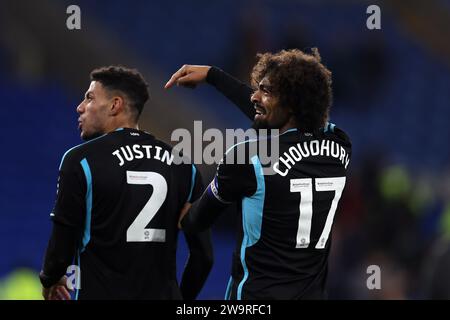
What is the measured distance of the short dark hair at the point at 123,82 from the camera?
4.35 meters

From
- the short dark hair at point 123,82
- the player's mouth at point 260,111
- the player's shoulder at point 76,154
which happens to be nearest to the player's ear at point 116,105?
the short dark hair at point 123,82

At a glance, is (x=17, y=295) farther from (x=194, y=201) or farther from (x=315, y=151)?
(x=315, y=151)

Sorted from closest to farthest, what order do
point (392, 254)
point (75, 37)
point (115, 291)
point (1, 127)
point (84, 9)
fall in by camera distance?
point (115, 291)
point (392, 254)
point (1, 127)
point (75, 37)
point (84, 9)

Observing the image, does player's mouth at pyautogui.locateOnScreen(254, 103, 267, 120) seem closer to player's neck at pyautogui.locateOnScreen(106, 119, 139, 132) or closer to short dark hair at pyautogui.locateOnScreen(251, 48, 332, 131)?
short dark hair at pyautogui.locateOnScreen(251, 48, 332, 131)

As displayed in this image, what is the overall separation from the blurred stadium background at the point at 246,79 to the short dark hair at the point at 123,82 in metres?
4.30

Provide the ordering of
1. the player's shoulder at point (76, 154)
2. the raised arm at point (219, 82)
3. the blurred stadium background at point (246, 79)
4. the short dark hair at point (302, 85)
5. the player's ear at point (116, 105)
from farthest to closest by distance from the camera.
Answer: the blurred stadium background at point (246, 79), the raised arm at point (219, 82), the player's ear at point (116, 105), the player's shoulder at point (76, 154), the short dark hair at point (302, 85)

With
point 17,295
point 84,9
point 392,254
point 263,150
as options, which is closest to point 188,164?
point 263,150

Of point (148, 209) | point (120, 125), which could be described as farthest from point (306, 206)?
point (120, 125)

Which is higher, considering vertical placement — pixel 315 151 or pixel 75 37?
pixel 75 37

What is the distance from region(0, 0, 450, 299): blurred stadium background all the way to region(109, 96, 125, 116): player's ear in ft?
14.1

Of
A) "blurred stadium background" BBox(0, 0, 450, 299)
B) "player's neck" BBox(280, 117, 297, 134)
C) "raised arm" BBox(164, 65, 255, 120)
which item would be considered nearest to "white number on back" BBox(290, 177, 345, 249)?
"player's neck" BBox(280, 117, 297, 134)

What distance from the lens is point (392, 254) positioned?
28.5 ft

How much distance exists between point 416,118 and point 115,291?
392 inches

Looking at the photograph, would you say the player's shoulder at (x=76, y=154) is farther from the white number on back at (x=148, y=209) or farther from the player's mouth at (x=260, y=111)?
the player's mouth at (x=260, y=111)
